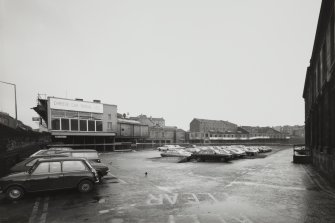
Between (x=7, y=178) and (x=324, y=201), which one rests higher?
(x=7, y=178)

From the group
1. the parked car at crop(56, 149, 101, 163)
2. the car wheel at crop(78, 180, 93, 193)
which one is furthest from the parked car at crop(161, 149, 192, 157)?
the car wheel at crop(78, 180, 93, 193)

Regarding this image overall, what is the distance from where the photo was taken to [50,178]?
416 inches

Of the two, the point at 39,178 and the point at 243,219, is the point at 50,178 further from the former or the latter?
the point at 243,219

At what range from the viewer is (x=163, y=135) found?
3221 inches

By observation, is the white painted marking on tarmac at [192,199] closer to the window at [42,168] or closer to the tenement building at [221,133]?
the window at [42,168]

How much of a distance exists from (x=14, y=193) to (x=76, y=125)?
35517 mm

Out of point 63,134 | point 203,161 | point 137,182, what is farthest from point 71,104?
point 137,182

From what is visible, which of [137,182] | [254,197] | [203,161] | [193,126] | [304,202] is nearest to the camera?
[304,202]

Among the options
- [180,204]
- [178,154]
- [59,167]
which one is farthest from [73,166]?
[178,154]

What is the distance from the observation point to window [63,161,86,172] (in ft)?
36.1

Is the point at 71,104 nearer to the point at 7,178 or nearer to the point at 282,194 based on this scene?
the point at 7,178

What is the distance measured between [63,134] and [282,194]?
38.1 metres

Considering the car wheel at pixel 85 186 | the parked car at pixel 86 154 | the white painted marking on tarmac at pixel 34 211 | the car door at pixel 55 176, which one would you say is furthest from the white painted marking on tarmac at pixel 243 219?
the parked car at pixel 86 154

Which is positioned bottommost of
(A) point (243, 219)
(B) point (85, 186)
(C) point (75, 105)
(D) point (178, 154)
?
(D) point (178, 154)
